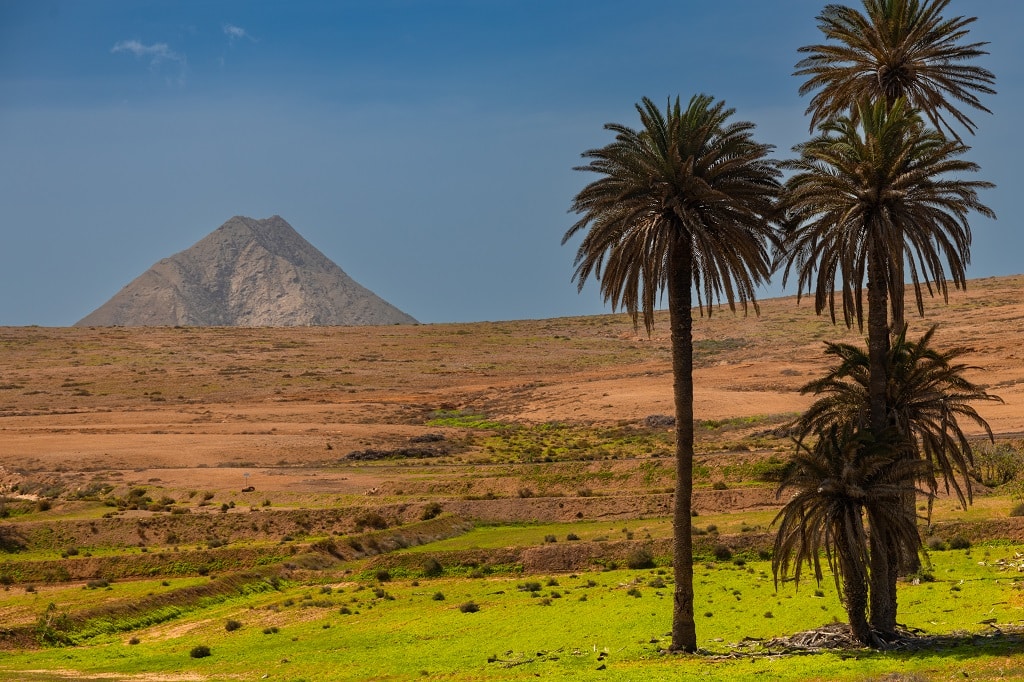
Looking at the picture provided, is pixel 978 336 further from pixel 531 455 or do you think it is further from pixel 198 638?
pixel 198 638

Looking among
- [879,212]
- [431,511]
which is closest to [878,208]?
[879,212]

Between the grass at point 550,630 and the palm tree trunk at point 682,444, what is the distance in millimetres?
1305

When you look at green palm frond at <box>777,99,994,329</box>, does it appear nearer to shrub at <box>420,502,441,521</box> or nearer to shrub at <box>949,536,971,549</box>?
shrub at <box>949,536,971,549</box>

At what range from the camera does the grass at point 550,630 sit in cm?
3102

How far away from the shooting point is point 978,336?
136 m

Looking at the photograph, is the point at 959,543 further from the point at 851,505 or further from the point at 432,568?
the point at 432,568

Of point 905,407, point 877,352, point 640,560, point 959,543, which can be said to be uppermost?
point 877,352

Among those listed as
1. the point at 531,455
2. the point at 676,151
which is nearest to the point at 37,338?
the point at 531,455

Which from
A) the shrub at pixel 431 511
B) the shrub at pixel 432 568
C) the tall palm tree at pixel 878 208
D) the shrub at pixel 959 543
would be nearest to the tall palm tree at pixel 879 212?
the tall palm tree at pixel 878 208

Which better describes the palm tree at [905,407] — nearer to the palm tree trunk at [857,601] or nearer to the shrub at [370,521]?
the palm tree trunk at [857,601]

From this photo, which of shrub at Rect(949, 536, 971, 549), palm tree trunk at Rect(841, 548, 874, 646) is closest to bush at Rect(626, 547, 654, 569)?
shrub at Rect(949, 536, 971, 549)

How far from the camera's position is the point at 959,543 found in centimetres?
4909

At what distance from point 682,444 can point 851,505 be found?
5678mm

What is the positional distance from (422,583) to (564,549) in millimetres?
7507
